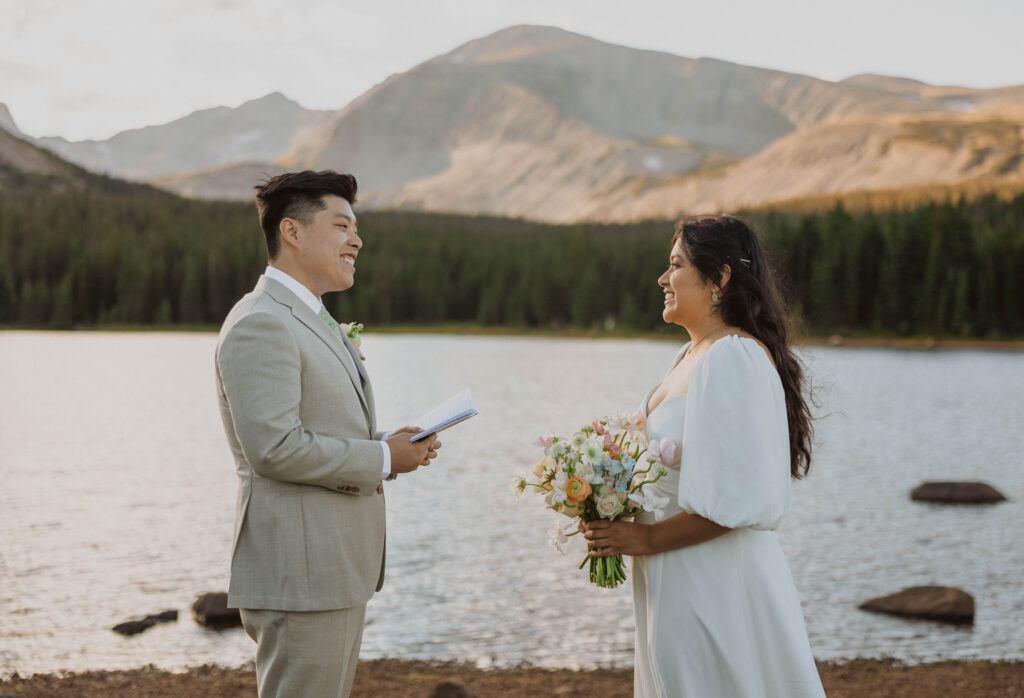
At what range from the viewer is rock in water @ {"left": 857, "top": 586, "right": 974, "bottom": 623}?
11148mm

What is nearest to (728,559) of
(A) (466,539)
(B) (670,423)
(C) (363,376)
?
(B) (670,423)

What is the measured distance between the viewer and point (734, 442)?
3.79m

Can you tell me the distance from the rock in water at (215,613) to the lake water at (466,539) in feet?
0.59

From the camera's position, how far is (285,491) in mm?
3988

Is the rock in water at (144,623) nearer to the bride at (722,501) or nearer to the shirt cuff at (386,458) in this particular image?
the shirt cuff at (386,458)

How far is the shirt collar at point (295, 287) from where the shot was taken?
13.4ft

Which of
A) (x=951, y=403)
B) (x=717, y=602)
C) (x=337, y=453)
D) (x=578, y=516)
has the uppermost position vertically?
(x=337, y=453)

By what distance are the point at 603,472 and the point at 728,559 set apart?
2.00 ft

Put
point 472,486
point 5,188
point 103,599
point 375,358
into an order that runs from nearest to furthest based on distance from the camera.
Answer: point 103,599 < point 472,486 < point 375,358 < point 5,188

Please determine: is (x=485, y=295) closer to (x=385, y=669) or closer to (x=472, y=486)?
(x=472, y=486)

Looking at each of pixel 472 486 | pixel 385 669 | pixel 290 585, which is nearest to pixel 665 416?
pixel 290 585

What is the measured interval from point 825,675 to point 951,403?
37145mm

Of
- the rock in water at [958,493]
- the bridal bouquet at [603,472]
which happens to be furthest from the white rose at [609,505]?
the rock in water at [958,493]

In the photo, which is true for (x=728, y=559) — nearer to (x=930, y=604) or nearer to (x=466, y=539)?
(x=930, y=604)
